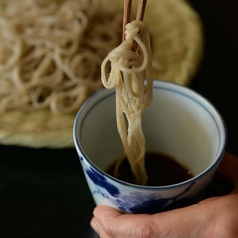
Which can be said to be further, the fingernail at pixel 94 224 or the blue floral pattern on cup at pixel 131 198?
the fingernail at pixel 94 224

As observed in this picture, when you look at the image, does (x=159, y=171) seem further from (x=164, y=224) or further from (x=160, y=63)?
(x=160, y=63)

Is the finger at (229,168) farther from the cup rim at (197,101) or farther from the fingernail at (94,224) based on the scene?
the fingernail at (94,224)

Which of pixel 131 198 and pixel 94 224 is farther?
pixel 94 224

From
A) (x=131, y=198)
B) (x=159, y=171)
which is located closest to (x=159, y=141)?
(x=159, y=171)

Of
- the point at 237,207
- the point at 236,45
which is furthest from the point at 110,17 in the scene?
the point at 237,207

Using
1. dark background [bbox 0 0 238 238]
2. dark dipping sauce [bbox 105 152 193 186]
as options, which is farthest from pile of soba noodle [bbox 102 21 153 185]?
dark background [bbox 0 0 238 238]

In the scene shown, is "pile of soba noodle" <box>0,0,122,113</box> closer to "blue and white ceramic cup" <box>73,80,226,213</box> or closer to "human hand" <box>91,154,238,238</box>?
"blue and white ceramic cup" <box>73,80,226,213</box>

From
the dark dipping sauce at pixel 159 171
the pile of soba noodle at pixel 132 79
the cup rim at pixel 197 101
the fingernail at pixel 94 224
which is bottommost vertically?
the fingernail at pixel 94 224

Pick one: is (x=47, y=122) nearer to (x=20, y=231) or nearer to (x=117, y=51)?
(x=20, y=231)

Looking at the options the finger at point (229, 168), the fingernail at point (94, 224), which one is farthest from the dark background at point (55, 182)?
the finger at point (229, 168)
